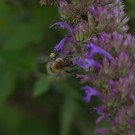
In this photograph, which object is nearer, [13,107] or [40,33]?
[40,33]

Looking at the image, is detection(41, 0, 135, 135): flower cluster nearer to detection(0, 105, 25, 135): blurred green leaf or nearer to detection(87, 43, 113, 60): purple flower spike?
detection(87, 43, 113, 60): purple flower spike

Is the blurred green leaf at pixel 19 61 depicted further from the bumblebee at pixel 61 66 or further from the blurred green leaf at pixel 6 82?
the bumblebee at pixel 61 66

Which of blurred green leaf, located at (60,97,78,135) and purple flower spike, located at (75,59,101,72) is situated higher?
purple flower spike, located at (75,59,101,72)

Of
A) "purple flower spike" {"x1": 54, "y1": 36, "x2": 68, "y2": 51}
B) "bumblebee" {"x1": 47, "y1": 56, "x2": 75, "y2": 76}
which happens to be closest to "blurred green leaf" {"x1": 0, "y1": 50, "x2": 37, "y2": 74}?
"bumblebee" {"x1": 47, "y1": 56, "x2": 75, "y2": 76}

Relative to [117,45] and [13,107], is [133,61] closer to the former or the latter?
[117,45]

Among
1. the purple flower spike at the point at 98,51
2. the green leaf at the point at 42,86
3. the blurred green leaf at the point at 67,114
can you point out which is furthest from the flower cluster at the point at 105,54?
the blurred green leaf at the point at 67,114

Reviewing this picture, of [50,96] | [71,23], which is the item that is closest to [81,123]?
[50,96]
